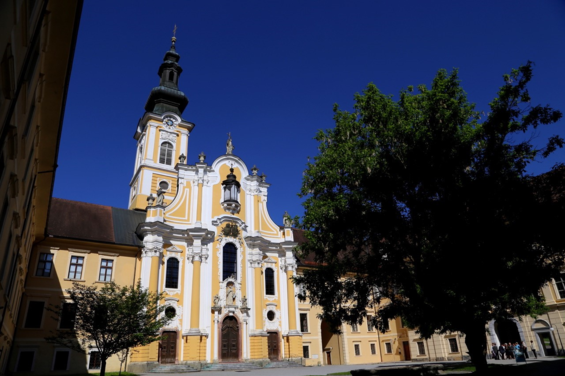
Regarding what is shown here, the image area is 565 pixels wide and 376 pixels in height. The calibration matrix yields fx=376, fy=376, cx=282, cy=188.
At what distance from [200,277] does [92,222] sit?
9427 millimetres

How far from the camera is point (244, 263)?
3169 cm

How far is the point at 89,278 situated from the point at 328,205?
18481 millimetres

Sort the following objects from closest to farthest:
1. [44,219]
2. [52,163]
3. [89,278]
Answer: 1. [52,163]
2. [44,219]
3. [89,278]

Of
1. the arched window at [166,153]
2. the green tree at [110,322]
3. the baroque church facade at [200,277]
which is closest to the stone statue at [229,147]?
the baroque church facade at [200,277]

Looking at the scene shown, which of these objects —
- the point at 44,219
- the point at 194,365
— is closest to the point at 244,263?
the point at 194,365

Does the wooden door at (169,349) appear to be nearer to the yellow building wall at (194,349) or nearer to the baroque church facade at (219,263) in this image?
the baroque church facade at (219,263)

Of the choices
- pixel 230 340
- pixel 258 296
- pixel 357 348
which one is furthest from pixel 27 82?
pixel 357 348

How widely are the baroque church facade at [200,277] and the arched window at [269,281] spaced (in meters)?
0.09

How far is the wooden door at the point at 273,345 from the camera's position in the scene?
99.0ft

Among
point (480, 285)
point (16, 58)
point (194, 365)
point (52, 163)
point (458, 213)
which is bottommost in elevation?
point (194, 365)

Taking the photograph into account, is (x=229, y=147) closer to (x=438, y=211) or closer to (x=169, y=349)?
(x=169, y=349)

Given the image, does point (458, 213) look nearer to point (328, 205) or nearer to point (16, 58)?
point (328, 205)

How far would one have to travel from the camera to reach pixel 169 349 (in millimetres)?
26203

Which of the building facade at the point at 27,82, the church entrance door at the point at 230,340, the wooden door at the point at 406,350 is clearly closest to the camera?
the building facade at the point at 27,82
